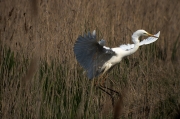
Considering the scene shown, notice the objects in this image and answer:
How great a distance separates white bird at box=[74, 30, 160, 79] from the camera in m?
3.76

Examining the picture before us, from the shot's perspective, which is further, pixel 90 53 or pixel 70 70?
pixel 90 53

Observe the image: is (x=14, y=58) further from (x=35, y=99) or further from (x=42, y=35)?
(x=35, y=99)

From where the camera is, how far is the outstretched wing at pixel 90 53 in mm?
3721

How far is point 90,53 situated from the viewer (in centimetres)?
396

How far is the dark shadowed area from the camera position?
3.28 meters

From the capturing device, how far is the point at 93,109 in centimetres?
334

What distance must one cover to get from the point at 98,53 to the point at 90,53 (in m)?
0.09

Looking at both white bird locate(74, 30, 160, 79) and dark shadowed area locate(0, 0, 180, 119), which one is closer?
dark shadowed area locate(0, 0, 180, 119)

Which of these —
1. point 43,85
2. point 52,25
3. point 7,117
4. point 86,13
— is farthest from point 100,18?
point 7,117

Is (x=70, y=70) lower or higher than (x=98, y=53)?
lower

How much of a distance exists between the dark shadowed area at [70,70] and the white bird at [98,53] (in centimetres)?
9

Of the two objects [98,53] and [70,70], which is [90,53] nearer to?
[98,53]

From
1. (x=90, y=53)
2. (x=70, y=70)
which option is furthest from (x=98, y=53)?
(x=70, y=70)

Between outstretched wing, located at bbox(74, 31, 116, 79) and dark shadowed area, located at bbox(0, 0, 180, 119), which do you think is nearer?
dark shadowed area, located at bbox(0, 0, 180, 119)
